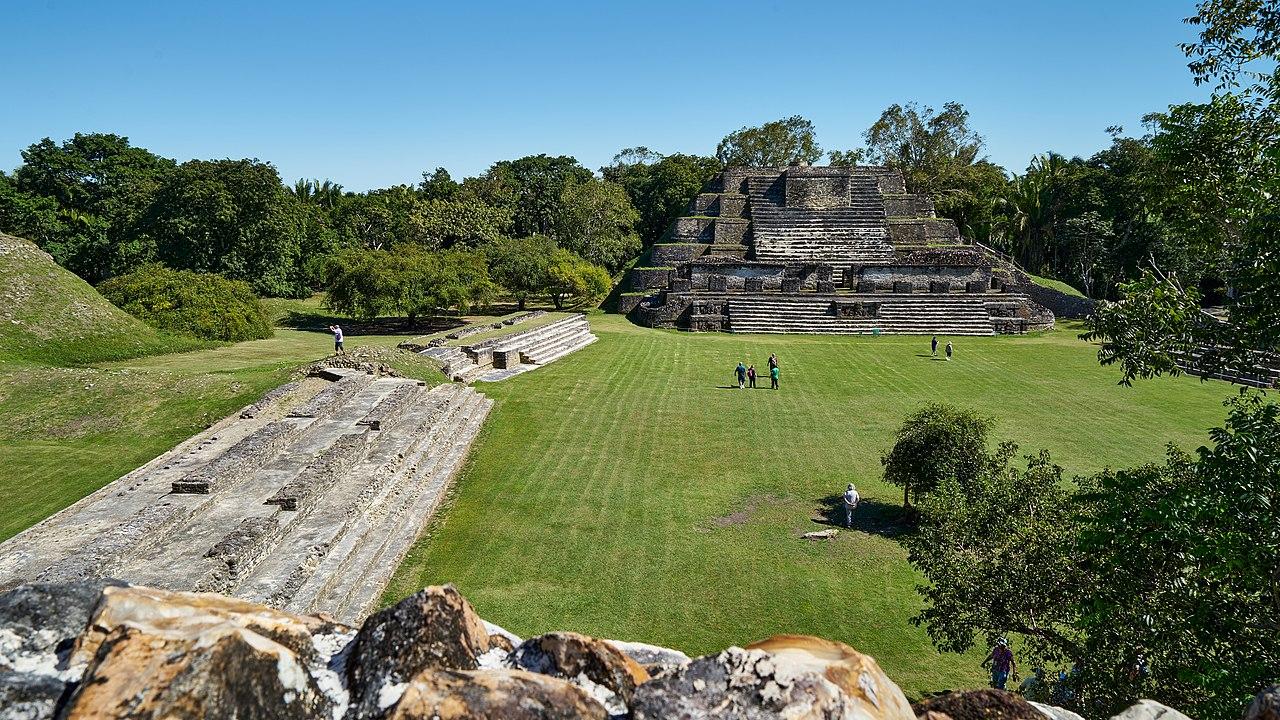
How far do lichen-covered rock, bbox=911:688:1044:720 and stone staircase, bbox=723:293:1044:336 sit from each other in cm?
2982

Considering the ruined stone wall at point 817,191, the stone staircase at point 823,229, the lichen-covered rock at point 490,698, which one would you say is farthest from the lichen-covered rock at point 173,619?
the ruined stone wall at point 817,191

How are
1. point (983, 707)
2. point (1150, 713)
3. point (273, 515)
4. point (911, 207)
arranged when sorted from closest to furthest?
point (983, 707) < point (1150, 713) < point (273, 515) < point (911, 207)

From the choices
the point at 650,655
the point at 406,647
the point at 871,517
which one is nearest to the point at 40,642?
the point at 406,647

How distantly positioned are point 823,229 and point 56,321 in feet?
115

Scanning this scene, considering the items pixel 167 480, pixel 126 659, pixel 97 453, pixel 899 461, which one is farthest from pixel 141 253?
pixel 126 659

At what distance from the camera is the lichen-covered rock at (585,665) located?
94.7 inches

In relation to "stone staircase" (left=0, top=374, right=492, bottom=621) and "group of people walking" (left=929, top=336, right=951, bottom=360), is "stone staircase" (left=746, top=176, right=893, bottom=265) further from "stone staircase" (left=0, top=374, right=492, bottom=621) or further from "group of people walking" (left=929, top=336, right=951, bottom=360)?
"stone staircase" (left=0, top=374, right=492, bottom=621)

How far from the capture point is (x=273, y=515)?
878 centimetres

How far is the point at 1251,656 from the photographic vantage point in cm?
446

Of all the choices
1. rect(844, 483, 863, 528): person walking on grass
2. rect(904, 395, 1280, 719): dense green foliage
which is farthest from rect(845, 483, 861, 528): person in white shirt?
rect(904, 395, 1280, 719): dense green foliage

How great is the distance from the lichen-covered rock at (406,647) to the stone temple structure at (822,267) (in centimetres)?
3036

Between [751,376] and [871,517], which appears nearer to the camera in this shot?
[871,517]

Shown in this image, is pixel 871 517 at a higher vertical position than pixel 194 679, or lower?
lower

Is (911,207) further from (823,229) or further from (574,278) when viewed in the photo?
(574,278)
